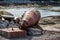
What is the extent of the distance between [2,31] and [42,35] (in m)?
0.96

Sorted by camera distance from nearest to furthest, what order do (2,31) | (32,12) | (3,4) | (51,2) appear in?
(2,31) → (32,12) → (3,4) → (51,2)

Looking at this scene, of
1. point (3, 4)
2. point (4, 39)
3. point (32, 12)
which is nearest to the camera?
point (4, 39)

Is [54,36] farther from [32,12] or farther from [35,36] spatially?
[32,12]

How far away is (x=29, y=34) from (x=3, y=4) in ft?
34.5

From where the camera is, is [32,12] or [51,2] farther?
[51,2]

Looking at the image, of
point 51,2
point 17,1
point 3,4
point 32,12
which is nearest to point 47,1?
point 51,2

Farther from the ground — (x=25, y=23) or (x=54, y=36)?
(x=25, y=23)

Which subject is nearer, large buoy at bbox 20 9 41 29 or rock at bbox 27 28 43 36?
large buoy at bbox 20 9 41 29

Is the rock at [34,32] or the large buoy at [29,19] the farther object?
the rock at [34,32]

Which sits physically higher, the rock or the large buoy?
the large buoy

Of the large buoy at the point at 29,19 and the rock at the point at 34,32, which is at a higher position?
the large buoy at the point at 29,19

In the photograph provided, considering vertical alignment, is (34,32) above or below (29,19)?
below

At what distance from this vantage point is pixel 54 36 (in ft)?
19.1

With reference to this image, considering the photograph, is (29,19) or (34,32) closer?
(29,19)
